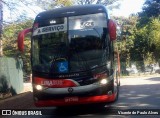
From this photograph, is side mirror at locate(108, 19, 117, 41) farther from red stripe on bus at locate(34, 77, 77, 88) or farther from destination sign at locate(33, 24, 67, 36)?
red stripe on bus at locate(34, 77, 77, 88)

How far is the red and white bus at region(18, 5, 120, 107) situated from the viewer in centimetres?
970

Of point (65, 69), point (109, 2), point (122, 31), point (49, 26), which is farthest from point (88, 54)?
point (122, 31)

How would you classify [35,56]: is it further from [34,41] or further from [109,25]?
[109,25]

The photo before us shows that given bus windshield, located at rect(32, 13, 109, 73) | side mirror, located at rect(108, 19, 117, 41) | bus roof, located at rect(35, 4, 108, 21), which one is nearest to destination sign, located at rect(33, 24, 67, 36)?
bus windshield, located at rect(32, 13, 109, 73)

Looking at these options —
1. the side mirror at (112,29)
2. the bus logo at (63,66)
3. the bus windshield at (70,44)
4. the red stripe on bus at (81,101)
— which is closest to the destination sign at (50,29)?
the bus windshield at (70,44)

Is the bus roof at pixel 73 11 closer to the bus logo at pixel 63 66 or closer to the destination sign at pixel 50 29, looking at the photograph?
the destination sign at pixel 50 29

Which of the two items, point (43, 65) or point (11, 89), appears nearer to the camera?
point (43, 65)

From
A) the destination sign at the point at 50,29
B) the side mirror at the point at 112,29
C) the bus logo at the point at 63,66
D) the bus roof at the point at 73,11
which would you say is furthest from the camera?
the bus roof at the point at 73,11

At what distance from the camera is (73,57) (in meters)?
9.85

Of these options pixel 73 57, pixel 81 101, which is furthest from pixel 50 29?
pixel 81 101

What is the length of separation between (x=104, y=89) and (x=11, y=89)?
36.3 feet

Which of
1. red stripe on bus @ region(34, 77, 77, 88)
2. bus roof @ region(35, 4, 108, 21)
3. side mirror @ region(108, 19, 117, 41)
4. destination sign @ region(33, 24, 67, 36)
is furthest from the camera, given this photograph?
bus roof @ region(35, 4, 108, 21)

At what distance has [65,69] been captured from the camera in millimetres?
9797

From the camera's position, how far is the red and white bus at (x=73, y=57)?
31.8 ft
